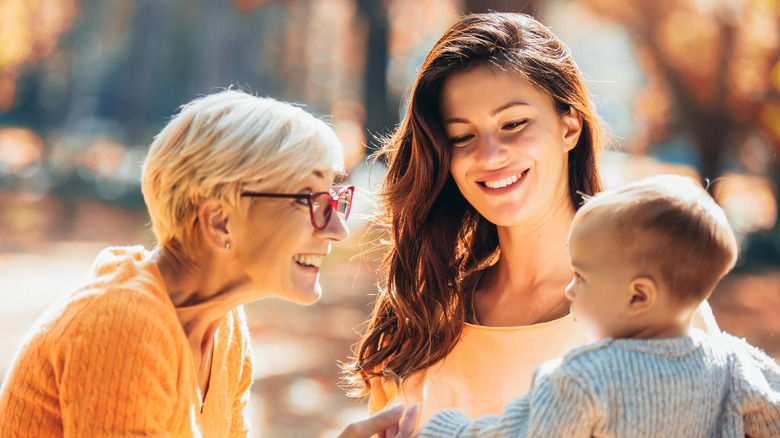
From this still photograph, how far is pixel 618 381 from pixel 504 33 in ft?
4.38

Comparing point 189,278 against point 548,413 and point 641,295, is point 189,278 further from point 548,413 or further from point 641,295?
point 641,295

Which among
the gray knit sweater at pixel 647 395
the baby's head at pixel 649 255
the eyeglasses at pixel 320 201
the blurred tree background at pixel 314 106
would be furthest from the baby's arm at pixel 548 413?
the blurred tree background at pixel 314 106

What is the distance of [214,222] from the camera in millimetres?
1912

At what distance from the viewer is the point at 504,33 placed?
2402 millimetres

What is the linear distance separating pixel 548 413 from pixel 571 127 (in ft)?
4.13

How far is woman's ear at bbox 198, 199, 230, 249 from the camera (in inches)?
→ 74.2

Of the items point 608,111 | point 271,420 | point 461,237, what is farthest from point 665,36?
point 461,237

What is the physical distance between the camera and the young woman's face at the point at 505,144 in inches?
89.7

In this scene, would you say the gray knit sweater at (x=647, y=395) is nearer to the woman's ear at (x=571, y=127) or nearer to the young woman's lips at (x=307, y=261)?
the young woman's lips at (x=307, y=261)

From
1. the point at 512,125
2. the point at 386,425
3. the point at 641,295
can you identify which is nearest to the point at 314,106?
the point at 512,125

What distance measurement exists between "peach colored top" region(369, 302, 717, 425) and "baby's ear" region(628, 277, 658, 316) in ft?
2.12

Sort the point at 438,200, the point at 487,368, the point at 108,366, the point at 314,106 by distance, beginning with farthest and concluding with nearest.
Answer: the point at 314,106 < the point at 438,200 < the point at 487,368 < the point at 108,366

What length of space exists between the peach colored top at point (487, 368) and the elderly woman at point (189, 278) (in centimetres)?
49

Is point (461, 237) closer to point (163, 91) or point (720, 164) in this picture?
point (720, 164)
